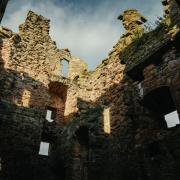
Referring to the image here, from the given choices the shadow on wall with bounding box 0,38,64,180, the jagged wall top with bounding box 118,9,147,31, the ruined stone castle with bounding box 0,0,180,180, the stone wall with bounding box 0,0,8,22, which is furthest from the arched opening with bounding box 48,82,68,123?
the stone wall with bounding box 0,0,8,22

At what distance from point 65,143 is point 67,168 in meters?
1.10

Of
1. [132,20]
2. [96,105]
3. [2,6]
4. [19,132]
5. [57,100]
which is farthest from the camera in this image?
→ [57,100]

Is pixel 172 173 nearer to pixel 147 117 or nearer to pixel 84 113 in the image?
pixel 147 117

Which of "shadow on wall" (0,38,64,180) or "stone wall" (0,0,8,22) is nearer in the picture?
"stone wall" (0,0,8,22)

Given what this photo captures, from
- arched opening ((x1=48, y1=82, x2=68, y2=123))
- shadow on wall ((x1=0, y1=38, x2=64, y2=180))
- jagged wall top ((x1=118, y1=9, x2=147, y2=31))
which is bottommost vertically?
shadow on wall ((x1=0, y1=38, x2=64, y2=180))

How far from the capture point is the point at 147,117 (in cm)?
674

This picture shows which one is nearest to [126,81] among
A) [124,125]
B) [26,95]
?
[124,125]

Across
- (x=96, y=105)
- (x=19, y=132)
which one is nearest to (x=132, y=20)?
(x=96, y=105)

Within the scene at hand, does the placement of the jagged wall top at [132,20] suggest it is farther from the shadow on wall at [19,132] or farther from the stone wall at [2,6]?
the stone wall at [2,6]

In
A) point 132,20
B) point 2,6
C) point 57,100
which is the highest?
point 132,20

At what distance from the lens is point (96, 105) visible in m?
10.5

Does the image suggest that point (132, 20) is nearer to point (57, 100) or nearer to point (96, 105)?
point (96, 105)

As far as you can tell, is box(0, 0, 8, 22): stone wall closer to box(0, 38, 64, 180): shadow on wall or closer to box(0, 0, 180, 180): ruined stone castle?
box(0, 0, 180, 180): ruined stone castle

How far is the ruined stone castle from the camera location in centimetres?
626
